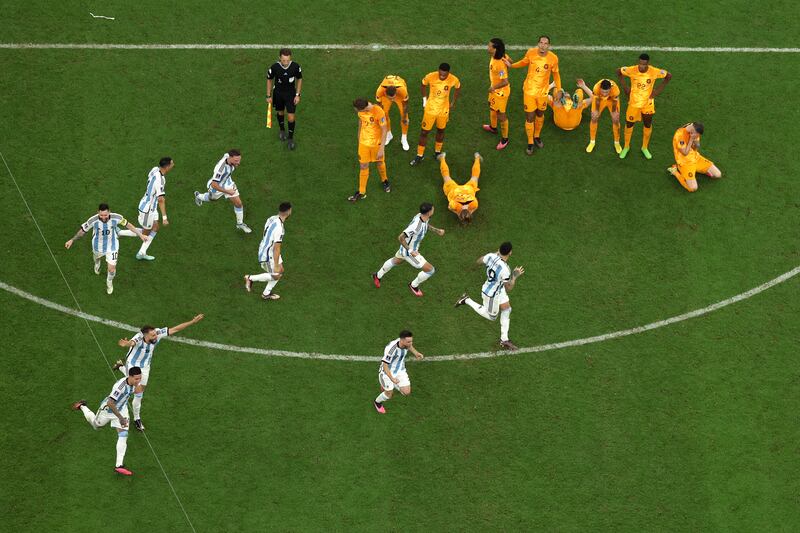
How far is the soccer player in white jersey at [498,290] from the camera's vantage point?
24828mm

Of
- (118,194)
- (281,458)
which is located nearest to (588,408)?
(281,458)

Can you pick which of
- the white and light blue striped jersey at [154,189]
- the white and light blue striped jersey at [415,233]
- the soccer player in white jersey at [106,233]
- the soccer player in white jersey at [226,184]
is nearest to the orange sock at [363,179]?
the white and light blue striped jersey at [415,233]

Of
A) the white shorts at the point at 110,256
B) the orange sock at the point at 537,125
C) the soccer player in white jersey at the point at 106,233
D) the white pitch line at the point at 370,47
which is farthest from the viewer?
the white pitch line at the point at 370,47

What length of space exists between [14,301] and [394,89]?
765cm

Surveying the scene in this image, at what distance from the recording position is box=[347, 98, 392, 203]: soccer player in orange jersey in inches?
1035

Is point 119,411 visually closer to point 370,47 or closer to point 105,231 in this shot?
point 105,231

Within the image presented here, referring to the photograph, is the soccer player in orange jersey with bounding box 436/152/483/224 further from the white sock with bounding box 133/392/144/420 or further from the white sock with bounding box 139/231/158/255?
the white sock with bounding box 133/392/144/420

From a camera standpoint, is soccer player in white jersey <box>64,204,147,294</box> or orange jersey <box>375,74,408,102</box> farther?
orange jersey <box>375,74,408,102</box>

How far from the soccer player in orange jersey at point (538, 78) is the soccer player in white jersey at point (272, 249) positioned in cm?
510

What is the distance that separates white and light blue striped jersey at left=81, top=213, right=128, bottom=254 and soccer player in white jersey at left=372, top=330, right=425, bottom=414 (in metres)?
4.99

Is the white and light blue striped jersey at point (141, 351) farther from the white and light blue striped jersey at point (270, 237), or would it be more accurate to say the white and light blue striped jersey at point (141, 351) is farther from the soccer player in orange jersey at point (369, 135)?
the soccer player in orange jersey at point (369, 135)

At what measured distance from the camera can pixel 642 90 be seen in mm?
27688

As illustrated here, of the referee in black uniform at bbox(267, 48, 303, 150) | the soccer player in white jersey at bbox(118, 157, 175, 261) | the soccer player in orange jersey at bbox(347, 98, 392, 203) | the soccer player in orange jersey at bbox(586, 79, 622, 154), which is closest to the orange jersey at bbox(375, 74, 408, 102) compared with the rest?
the soccer player in orange jersey at bbox(347, 98, 392, 203)

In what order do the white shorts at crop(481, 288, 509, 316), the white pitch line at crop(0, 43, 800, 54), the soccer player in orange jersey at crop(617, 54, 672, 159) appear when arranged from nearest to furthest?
the white shorts at crop(481, 288, 509, 316)
the soccer player in orange jersey at crop(617, 54, 672, 159)
the white pitch line at crop(0, 43, 800, 54)
